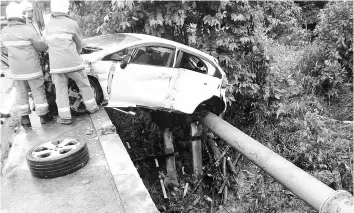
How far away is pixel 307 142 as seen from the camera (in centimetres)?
723

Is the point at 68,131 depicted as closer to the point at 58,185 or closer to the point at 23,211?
the point at 58,185

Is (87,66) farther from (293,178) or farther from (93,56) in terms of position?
(293,178)

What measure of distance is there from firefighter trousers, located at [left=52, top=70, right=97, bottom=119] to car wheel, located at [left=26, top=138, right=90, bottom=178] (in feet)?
3.17

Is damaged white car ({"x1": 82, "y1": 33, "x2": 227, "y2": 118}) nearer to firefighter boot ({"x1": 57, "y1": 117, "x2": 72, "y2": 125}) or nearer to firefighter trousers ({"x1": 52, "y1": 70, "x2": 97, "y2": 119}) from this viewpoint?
firefighter trousers ({"x1": 52, "y1": 70, "x2": 97, "y2": 119})

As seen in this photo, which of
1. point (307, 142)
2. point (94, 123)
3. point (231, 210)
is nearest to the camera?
point (94, 123)

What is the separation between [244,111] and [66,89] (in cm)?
444

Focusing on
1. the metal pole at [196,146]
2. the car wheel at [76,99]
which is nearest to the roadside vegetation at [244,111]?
the metal pole at [196,146]

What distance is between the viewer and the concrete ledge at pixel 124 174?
11.0ft

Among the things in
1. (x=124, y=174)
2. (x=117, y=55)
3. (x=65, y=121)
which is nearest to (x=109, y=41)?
(x=117, y=55)

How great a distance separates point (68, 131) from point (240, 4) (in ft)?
13.9

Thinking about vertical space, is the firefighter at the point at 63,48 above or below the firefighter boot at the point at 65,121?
above

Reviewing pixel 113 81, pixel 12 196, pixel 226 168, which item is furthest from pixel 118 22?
pixel 12 196

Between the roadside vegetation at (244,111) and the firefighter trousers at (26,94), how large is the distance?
2.00m

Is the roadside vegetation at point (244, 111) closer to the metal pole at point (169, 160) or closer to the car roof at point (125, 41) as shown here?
the metal pole at point (169, 160)
